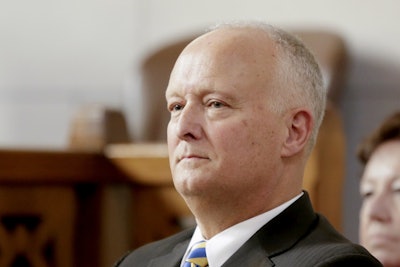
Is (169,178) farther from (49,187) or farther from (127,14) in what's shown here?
(127,14)

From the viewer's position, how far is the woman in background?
259 cm

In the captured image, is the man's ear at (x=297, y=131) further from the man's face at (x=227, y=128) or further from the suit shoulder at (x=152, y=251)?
the suit shoulder at (x=152, y=251)

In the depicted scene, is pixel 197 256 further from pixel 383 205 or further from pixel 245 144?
pixel 383 205

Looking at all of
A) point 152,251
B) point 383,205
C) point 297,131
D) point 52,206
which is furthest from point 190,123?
point 52,206

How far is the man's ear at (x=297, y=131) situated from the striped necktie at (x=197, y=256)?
23cm

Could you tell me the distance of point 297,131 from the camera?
1.92 m

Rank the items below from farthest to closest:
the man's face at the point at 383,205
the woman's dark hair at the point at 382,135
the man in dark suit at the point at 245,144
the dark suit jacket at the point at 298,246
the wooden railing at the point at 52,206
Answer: the wooden railing at the point at 52,206
the woman's dark hair at the point at 382,135
the man's face at the point at 383,205
the man in dark suit at the point at 245,144
the dark suit jacket at the point at 298,246

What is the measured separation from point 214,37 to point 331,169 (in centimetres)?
102

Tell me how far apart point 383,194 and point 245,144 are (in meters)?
0.95

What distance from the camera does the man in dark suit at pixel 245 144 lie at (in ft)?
6.06

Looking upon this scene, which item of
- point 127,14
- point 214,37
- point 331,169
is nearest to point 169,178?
point 331,169

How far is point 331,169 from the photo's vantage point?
2.84 metres

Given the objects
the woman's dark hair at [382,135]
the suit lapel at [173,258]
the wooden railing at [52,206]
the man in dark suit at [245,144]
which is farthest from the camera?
the wooden railing at [52,206]

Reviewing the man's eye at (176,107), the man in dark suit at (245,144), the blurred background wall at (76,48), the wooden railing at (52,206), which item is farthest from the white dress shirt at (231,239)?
the blurred background wall at (76,48)
